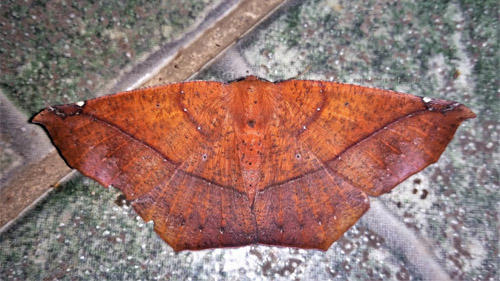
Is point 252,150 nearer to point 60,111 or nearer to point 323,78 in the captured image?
point 323,78

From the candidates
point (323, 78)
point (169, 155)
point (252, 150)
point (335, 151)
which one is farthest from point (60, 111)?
point (323, 78)

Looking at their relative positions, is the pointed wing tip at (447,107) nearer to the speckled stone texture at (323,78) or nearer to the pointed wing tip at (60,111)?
the speckled stone texture at (323,78)

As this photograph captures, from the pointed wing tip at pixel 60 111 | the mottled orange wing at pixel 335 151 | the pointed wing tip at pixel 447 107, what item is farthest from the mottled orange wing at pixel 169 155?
the pointed wing tip at pixel 447 107

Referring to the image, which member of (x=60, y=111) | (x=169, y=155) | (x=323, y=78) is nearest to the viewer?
(x=60, y=111)

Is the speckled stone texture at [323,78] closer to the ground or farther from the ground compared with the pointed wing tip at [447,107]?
closer to the ground

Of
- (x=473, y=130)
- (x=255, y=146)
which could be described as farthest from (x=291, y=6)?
(x=473, y=130)

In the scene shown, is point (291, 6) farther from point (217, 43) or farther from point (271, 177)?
point (271, 177)
